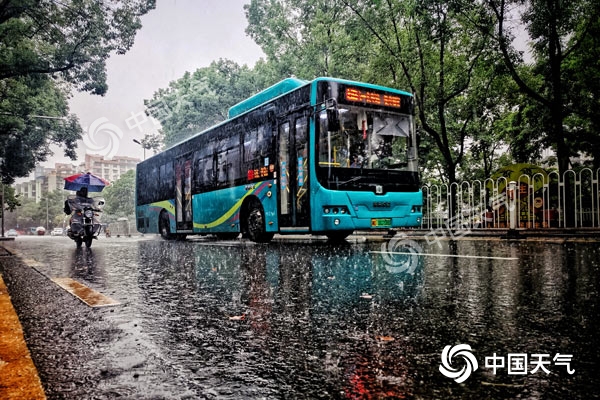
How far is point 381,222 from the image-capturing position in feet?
33.3

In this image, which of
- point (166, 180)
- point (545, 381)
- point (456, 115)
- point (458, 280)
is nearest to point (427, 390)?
point (545, 381)

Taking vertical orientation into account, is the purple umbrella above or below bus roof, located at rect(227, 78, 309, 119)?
below

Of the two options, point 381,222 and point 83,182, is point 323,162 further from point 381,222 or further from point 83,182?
point 83,182

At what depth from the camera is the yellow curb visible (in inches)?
69.7

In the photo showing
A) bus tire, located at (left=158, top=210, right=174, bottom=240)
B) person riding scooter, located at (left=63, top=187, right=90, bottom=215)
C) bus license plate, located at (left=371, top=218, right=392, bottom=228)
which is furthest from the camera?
bus tire, located at (left=158, top=210, right=174, bottom=240)

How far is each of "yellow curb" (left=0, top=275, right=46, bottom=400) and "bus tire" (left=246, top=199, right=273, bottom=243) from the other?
874cm

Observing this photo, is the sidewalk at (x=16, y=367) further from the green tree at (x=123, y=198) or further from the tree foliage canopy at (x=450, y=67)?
the green tree at (x=123, y=198)

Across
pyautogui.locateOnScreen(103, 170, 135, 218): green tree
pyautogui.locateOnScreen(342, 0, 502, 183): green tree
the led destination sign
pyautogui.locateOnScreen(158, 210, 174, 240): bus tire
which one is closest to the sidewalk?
the led destination sign

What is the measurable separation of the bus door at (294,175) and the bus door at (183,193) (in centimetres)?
582

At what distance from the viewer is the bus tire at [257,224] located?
38.6 ft

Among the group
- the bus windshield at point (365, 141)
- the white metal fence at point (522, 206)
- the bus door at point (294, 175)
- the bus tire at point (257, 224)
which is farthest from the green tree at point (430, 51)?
the bus tire at point (257, 224)

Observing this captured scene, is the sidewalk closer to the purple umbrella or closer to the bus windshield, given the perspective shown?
the bus windshield

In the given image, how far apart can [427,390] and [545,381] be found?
0.50 metres

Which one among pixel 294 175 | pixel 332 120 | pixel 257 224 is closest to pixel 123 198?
pixel 257 224
